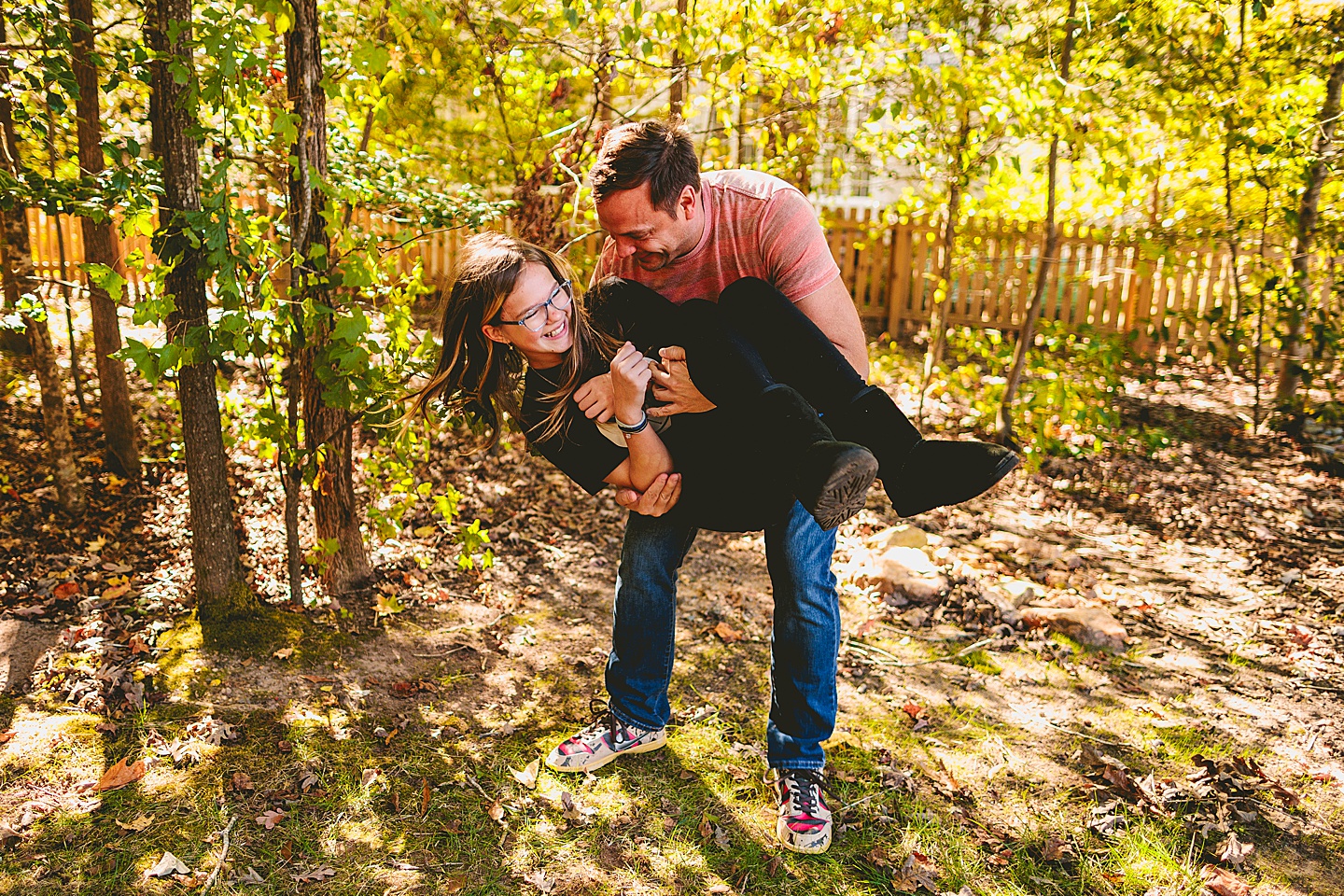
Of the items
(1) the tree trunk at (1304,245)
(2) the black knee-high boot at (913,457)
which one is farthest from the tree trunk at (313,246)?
(1) the tree trunk at (1304,245)

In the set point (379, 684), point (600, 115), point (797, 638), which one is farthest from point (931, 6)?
point (379, 684)

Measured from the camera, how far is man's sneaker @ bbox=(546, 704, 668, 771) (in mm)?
2705

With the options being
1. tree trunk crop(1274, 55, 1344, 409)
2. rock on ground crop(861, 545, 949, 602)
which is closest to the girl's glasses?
rock on ground crop(861, 545, 949, 602)

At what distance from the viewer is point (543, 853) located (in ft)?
7.78

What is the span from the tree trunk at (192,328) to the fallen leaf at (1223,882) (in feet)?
10.3

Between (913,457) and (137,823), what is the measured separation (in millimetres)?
2216

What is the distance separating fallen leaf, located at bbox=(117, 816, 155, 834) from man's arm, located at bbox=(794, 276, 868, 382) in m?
2.18

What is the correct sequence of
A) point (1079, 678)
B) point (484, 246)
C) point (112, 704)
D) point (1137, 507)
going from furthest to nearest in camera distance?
point (1137, 507)
point (1079, 678)
point (112, 704)
point (484, 246)

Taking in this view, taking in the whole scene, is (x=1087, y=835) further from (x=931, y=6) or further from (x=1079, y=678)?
(x=931, y=6)

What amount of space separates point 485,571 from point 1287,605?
143 inches

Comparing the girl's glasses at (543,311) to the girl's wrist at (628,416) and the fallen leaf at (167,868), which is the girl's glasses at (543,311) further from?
the fallen leaf at (167,868)

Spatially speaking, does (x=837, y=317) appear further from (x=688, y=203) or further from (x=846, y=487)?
(x=846, y=487)

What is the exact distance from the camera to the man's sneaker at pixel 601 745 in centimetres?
271

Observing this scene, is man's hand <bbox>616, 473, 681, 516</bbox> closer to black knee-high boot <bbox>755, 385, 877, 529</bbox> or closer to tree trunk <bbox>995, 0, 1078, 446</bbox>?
black knee-high boot <bbox>755, 385, 877, 529</bbox>
